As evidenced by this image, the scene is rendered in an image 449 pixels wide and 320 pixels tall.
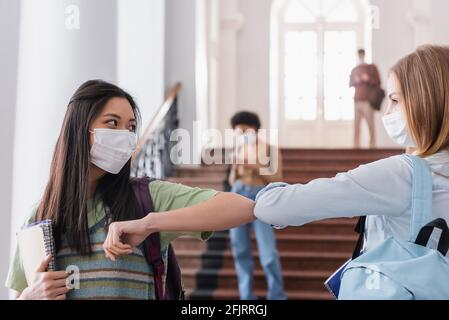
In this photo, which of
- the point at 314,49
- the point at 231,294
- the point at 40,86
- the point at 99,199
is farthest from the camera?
the point at 314,49

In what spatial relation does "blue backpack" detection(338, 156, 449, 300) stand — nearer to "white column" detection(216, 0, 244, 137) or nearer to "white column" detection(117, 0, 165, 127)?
"white column" detection(117, 0, 165, 127)

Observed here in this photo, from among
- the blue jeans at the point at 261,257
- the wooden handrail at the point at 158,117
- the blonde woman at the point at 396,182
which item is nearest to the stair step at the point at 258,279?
the blue jeans at the point at 261,257

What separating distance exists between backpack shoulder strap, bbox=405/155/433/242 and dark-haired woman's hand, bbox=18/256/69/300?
2.93 feet

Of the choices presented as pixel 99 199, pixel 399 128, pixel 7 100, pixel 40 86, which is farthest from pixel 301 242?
pixel 399 128

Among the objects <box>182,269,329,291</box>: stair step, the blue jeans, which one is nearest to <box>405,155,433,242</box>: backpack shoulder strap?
the blue jeans

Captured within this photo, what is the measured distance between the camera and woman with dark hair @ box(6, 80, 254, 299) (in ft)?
5.72

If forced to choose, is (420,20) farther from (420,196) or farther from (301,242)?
(420,196)

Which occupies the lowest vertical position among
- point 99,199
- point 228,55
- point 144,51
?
point 99,199

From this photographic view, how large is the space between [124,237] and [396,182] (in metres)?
0.69

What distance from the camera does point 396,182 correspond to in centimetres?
145

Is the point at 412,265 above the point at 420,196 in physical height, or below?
below

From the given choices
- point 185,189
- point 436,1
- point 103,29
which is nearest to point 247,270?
point 103,29
